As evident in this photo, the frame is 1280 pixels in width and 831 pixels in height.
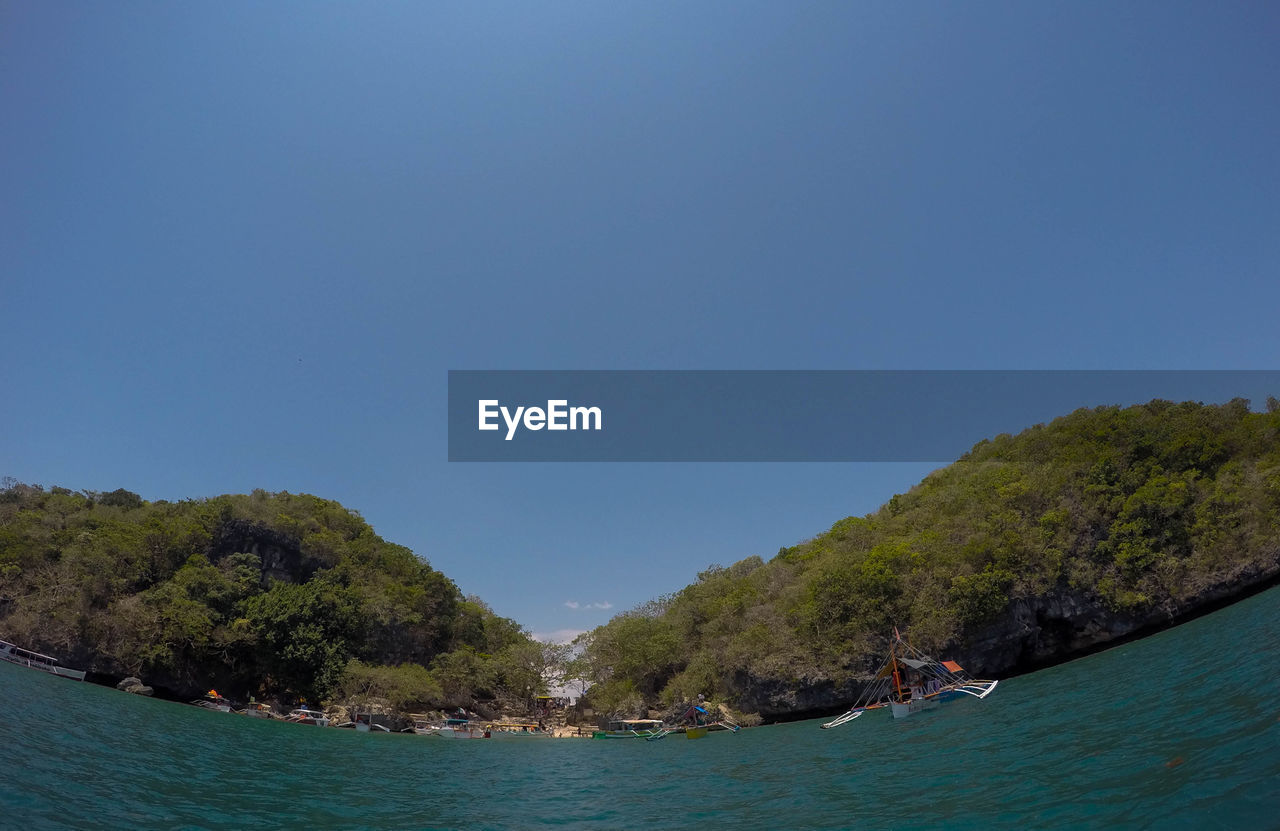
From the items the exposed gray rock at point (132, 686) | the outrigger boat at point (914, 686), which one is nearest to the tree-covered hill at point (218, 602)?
the exposed gray rock at point (132, 686)

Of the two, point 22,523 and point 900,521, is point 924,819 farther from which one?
point 22,523

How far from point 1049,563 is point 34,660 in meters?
81.4

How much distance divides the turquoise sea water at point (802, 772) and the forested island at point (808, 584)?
1329 centimetres

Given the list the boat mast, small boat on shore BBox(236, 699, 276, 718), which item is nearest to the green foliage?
small boat on shore BBox(236, 699, 276, 718)

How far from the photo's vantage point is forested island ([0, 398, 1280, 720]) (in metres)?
42.6

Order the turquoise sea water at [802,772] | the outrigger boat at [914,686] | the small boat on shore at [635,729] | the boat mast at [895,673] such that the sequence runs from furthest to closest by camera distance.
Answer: the small boat on shore at [635,729] < the boat mast at [895,673] < the outrigger boat at [914,686] < the turquoise sea water at [802,772]

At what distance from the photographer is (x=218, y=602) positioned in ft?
174

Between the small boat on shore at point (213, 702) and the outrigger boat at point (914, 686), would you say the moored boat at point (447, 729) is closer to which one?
the small boat on shore at point (213, 702)

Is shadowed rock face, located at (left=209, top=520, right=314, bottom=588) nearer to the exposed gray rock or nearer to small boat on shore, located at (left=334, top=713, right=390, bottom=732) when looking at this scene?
the exposed gray rock

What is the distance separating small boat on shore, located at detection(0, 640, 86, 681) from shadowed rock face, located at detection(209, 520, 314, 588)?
14.9 m

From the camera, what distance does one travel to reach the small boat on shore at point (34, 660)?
43406mm

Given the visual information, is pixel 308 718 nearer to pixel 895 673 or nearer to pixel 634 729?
pixel 634 729

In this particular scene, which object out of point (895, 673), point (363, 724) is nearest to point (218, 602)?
point (363, 724)

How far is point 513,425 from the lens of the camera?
26.4 m
